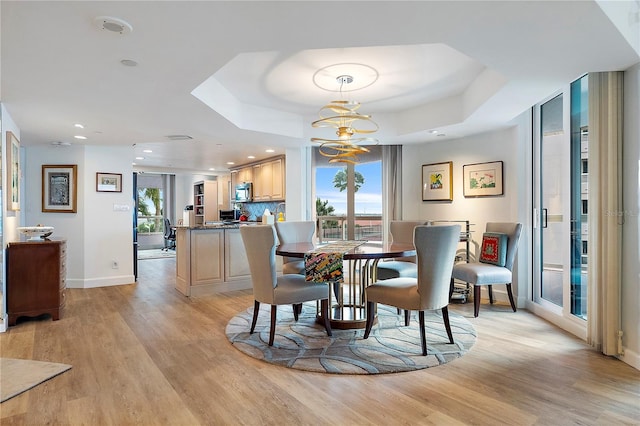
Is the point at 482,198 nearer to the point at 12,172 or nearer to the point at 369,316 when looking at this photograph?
the point at 369,316

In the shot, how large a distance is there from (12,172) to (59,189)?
1.72 metres

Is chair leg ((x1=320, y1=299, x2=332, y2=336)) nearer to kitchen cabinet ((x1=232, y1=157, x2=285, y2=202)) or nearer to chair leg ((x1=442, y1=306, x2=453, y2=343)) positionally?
chair leg ((x1=442, y1=306, x2=453, y2=343))

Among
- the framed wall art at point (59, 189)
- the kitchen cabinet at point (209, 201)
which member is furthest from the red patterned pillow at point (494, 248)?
the kitchen cabinet at point (209, 201)

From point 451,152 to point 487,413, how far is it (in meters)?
3.87

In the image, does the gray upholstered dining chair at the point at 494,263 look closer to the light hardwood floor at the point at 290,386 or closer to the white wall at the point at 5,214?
the light hardwood floor at the point at 290,386

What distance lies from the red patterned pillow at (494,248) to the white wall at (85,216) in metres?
5.30

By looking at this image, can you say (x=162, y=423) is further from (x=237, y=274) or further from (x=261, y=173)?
(x=261, y=173)

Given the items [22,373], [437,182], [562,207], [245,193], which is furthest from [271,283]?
[245,193]

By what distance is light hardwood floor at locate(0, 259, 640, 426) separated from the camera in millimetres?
2002

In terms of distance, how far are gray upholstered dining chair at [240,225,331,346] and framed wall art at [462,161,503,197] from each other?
9.24 ft

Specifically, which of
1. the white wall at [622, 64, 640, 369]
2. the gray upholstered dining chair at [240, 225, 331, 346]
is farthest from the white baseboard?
the white wall at [622, 64, 640, 369]

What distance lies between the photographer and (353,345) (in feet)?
9.87

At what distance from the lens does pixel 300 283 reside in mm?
3205

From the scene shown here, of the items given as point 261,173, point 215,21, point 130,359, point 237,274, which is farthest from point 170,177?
point 215,21
